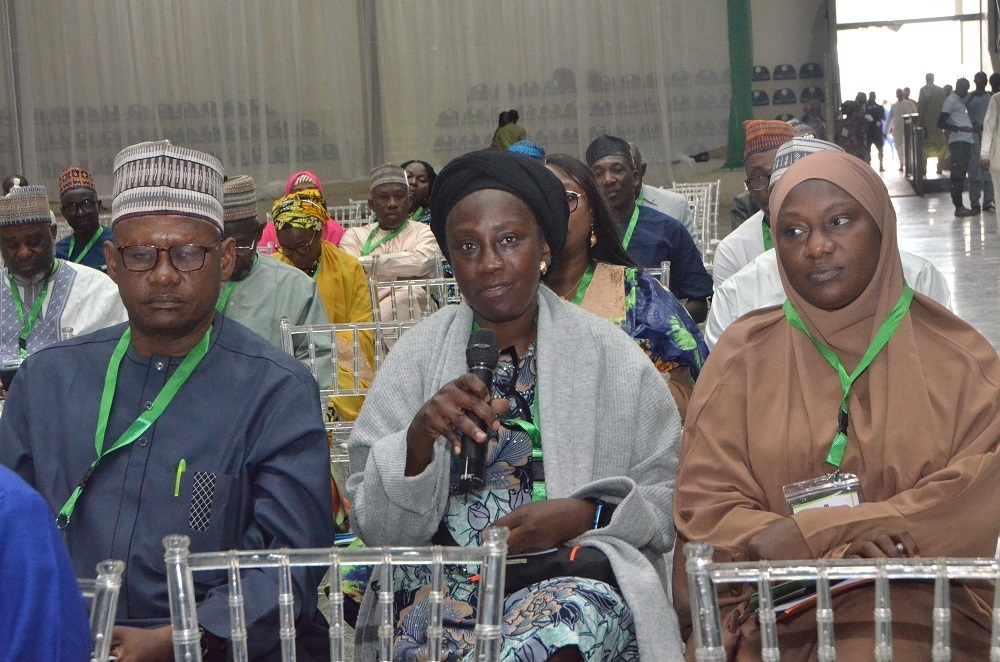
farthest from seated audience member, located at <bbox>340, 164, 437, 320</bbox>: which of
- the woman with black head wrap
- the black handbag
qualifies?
A: the black handbag

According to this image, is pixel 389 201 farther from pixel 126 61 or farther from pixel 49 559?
pixel 126 61

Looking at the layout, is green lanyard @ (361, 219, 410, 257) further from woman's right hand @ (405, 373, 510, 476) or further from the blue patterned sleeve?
woman's right hand @ (405, 373, 510, 476)

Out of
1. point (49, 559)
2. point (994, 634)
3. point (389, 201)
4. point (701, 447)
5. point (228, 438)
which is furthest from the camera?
point (389, 201)

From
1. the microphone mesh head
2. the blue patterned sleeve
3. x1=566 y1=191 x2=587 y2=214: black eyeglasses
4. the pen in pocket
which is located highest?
x1=566 y1=191 x2=587 y2=214: black eyeglasses

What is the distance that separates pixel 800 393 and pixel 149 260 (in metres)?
1.36

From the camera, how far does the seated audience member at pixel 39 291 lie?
4.54 m

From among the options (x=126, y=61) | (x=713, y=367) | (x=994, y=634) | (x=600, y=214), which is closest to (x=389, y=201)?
(x=600, y=214)

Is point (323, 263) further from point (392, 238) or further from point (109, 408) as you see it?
point (109, 408)

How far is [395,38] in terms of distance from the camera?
48.1 feet

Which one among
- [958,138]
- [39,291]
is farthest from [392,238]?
[958,138]

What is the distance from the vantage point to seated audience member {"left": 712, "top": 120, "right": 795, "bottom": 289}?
489 cm

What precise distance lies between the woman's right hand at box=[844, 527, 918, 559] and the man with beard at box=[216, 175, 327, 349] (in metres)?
2.94

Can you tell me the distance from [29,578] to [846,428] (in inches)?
63.7

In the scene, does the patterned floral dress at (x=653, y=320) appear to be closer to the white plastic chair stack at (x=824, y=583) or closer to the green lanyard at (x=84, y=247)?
the white plastic chair stack at (x=824, y=583)
